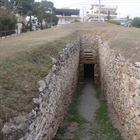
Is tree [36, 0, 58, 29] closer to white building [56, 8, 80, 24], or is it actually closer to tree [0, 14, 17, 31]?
tree [0, 14, 17, 31]

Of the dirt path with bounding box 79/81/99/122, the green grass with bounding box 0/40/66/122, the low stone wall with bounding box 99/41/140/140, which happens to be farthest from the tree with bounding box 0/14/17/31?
the green grass with bounding box 0/40/66/122

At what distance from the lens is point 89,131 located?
9719 millimetres

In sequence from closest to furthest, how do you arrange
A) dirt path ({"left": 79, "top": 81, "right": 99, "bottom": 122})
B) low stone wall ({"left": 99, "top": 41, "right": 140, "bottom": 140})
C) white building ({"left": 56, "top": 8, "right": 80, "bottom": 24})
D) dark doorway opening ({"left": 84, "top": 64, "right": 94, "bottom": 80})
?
1. low stone wall ({"left": 99, "top": 41, "right": 140, "bottom": 140})
2. dirt path ({"left": 79, "top": 81, "right": 99, "bottom": 122})
3. dark doorway opening ({"left": 84, "top": 64, "right": 94, "bottom": 80})
4. white building ({"left": 56, "top": 8, "right": 80, "bottom": 24})

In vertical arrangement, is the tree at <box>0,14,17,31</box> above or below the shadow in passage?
above

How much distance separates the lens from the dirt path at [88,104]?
38.3ft

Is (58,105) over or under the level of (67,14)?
under

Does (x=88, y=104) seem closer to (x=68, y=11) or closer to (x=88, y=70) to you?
(x=88, y=70)

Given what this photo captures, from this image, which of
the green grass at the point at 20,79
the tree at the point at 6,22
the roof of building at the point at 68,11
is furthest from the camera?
the roof of building at the point at 68,11

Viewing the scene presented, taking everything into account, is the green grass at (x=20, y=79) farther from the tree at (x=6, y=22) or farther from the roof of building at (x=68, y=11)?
the roof of building at (x=68, y=11)

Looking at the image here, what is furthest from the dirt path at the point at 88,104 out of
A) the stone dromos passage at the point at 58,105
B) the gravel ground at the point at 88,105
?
the stone dromos passage at the point at 58,105

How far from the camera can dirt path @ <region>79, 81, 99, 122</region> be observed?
11680 millimetres

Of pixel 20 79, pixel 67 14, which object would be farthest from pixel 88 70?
pixel 67 14

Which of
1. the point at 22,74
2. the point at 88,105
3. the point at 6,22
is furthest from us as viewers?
the point at 6,22

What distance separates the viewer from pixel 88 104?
13578 millimetres
